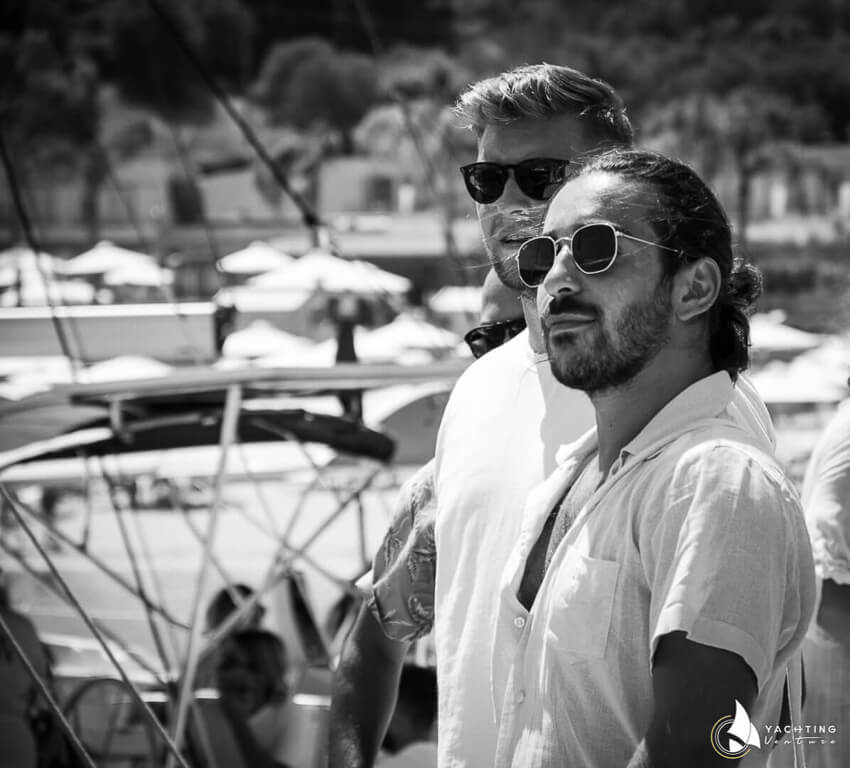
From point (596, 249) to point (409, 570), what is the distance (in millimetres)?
628

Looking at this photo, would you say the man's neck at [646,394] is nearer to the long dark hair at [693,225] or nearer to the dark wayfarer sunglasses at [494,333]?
the long dark hair at [693,225]

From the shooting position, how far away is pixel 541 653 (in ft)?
4.58

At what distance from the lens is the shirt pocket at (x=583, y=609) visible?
1.33 metres

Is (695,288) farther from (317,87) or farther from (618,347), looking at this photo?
(317,87)

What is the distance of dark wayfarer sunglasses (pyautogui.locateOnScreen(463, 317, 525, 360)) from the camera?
2.14 metres

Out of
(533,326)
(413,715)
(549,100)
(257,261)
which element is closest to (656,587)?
(533,326)

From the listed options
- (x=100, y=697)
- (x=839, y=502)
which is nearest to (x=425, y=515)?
(x=839, y=502)

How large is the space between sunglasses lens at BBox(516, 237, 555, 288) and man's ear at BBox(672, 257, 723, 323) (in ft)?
0.52

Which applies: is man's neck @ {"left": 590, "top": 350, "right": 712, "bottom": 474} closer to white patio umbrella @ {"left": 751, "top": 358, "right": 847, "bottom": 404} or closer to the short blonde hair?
the short blonde hair

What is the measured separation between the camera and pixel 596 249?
4.69 feet

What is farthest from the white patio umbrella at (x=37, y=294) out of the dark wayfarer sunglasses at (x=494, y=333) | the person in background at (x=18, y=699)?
the dark wayfarer sunglasses at (x=494, y=333)

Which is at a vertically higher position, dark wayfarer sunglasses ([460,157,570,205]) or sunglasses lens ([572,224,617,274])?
dark wayfarer sunglasses ([460,157,570,205])

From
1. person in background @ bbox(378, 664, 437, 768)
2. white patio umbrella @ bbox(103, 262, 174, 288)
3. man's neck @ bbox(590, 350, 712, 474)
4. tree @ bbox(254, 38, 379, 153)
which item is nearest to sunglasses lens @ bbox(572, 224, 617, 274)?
man's neck @ bbox(590, 350, 712, 474)

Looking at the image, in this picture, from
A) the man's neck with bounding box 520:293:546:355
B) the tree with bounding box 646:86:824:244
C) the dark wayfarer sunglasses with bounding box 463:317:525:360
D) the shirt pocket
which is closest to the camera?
the shirt pocket
